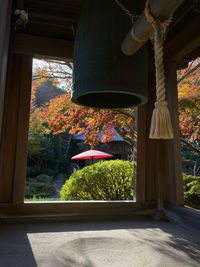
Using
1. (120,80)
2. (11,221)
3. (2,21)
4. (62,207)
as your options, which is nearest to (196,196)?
(62,207)

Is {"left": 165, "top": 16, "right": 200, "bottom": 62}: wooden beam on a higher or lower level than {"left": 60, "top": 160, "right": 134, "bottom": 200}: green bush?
higher

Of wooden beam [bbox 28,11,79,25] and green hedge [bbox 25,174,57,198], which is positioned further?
green hedge [bbox 25,174,57,198]

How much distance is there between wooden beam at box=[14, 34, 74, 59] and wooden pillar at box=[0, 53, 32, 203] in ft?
0.43

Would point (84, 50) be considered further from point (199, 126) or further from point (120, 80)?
point (199, 126)

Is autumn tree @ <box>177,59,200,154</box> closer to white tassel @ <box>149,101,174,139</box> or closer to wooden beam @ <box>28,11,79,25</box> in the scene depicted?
wooden beam @ <box>28,11,79,25</box>

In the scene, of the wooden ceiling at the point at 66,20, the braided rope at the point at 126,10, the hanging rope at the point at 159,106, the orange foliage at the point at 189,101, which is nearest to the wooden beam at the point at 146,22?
the hanging rope at the point at 159,106

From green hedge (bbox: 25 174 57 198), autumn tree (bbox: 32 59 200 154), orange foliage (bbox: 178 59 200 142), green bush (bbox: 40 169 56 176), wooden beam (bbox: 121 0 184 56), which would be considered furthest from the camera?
green bush (bbox: 40 169 56 176)

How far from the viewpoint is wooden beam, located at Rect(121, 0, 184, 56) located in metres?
1.25

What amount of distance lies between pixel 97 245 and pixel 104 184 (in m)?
2.20

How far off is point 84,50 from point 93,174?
286 cm

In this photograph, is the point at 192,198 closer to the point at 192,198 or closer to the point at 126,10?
the point at 192,198

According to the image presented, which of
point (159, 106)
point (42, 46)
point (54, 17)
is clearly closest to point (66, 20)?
point (54, 17)

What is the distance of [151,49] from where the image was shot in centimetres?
351

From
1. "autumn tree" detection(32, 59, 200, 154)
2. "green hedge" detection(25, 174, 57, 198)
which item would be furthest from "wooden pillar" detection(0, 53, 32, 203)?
"green hedge" detection(25, 174, 57, 198)
